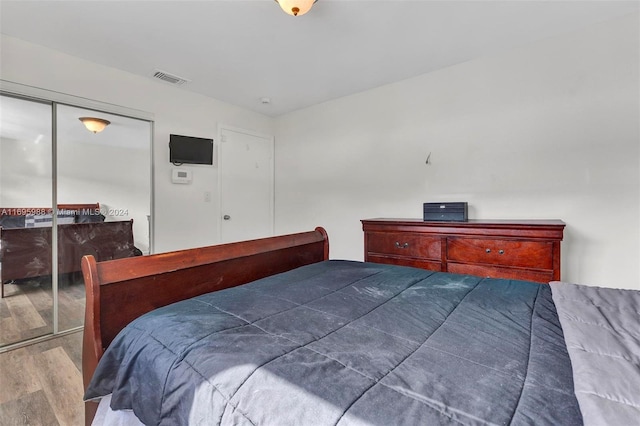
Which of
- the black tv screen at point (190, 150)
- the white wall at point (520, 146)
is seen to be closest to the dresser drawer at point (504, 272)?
the white wall at point (520, 146)

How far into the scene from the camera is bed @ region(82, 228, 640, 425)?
64 centimetres

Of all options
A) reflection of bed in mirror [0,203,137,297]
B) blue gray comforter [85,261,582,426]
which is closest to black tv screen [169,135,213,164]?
reflection of bed in mirror [0,203,137,297]

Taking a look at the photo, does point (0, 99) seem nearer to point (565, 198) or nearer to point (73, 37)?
point (73, 37)

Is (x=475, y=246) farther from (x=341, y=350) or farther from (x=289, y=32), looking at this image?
(x=289, y=32)

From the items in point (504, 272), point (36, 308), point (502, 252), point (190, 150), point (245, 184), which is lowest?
point (36, 308)

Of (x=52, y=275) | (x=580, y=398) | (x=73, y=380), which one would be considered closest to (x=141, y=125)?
(x=52, y=275)

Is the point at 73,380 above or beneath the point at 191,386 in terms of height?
beneath

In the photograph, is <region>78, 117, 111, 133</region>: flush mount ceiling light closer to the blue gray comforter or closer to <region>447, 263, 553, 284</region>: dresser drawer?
the blue gray comforter

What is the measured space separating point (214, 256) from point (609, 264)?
2872 millimetres

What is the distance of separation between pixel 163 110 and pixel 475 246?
11.3 ft

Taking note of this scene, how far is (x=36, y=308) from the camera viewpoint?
2695 millimetres

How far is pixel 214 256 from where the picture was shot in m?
1.58

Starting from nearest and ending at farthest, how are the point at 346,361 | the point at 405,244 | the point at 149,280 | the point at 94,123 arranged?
the point at 346,361
the point at 149,280
the point at 405,244
the point at 94,123

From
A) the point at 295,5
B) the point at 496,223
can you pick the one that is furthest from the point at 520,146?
the point at 295,5
